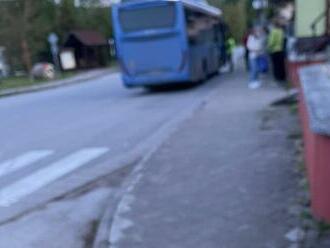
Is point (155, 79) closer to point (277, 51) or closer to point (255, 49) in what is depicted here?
point (255, 49)

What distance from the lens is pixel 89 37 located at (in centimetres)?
5628

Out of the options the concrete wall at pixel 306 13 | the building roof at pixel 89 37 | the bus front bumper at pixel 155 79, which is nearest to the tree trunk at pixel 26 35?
the building roof at pixel 89 37

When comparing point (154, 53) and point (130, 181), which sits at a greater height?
point (154, 53)

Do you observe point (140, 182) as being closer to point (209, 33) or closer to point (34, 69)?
point (209, 33)

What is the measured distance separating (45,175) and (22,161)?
1.33m

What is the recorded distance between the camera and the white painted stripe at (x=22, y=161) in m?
9.27

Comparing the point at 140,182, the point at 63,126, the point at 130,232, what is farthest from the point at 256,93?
the point at 130,232

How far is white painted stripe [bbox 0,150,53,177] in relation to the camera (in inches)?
365

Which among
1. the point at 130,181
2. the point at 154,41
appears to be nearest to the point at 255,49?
the point at 154,41

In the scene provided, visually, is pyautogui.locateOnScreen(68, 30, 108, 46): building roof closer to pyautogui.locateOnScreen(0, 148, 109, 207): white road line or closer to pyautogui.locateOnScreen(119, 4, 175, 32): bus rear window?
pyautogui.locateOnScreen(119, 4, 175, 32): bus rear window

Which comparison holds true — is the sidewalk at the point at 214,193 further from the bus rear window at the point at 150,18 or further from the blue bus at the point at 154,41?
the bus rear window at the point at 150,18

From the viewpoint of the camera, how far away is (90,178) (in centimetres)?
828

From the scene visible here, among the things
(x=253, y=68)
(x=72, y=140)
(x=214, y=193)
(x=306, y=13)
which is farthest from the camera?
(x=253, y=68)

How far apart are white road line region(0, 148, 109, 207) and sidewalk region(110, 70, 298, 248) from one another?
48.8 inches
